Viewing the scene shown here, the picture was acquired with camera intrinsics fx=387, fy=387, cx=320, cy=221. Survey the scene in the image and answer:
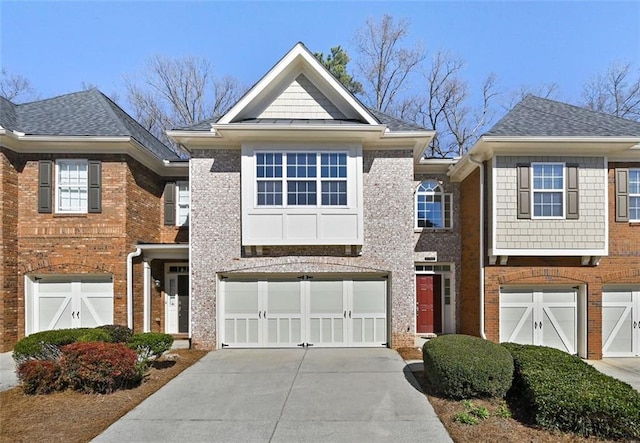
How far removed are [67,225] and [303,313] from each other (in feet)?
24.3

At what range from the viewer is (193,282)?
11.1 m

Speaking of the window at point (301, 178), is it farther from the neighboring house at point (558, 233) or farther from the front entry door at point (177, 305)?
the front entry door at point (177, 305)

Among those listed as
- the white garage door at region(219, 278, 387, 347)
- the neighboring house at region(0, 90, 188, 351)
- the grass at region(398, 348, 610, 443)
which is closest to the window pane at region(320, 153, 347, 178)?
the white garage door at region(219, 278, 387, 347)

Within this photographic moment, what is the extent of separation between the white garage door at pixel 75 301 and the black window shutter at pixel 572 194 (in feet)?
44.0

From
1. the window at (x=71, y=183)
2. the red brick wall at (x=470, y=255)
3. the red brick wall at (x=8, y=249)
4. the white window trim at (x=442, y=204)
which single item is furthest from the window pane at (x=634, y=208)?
the red brick wall at (x=8, y=249)

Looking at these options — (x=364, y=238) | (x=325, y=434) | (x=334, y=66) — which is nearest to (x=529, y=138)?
(x=364, y=238)

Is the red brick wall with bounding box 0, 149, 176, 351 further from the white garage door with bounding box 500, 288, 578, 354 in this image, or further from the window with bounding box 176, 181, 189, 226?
the white garage door with bounding box 500, 288, 578, 354

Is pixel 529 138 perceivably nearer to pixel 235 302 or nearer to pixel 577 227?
pixel 577 227

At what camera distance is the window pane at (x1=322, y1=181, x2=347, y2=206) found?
10.8 m

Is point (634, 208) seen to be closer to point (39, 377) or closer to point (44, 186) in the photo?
point (39, 377)

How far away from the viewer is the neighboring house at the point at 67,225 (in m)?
11.1

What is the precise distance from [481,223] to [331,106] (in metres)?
5.53

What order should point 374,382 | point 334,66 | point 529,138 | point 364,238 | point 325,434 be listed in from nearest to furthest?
point 325,434
point 374,382
point 529,138
point 364,238
point 334,66

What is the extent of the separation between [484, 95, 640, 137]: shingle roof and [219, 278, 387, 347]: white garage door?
576 cm
